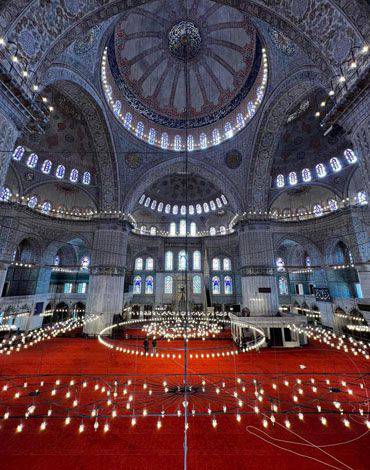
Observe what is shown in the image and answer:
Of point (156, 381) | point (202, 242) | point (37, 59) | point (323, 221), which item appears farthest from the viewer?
point (202, 242)

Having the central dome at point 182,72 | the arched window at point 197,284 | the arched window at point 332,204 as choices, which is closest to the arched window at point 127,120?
the central dome at point 182,72

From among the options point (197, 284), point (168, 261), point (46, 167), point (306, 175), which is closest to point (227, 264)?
point (197, 284)

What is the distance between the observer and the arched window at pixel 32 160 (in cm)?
1852

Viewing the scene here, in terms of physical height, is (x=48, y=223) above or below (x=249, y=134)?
below

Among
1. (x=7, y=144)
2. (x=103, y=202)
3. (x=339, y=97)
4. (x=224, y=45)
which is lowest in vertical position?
(x=7, y=144)

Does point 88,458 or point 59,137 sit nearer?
point 88,458

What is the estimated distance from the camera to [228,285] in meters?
28.1

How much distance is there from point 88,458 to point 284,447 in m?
4.46

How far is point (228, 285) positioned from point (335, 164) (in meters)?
17.0

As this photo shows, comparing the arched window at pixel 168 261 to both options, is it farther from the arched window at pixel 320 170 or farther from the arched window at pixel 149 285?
the arched window at pixel 320 170

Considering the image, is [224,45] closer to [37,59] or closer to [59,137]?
[59,137]

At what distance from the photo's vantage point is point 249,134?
18125 mm

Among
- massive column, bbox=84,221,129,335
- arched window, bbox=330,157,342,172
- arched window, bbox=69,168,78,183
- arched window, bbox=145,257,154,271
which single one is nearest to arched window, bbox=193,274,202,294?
arched window, bbox=145,257,154,271

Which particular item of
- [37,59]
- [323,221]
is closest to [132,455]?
[37,59]
